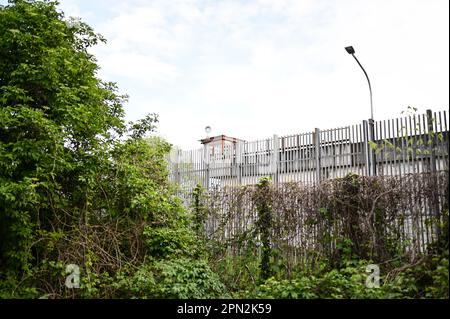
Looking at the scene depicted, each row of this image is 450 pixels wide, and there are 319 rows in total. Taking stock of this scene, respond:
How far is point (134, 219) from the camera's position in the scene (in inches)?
279

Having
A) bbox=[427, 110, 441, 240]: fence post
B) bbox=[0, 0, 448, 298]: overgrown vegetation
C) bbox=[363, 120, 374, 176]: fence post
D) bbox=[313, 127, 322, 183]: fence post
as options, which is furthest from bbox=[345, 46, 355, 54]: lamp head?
bbox=[0, 0, 448, 298]: overgrown vegetation

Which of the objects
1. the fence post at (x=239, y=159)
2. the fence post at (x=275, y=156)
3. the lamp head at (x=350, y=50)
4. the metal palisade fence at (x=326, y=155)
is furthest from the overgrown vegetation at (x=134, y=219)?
the lamp head at (x=350, y=50)

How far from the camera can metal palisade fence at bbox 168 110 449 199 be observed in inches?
253

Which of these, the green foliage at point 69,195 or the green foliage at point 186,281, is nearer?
the green foliage at point 186,281

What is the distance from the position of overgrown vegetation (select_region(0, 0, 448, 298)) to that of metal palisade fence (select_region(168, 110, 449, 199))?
0.69 m

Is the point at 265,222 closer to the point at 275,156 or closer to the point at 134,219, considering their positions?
the point at 134,219

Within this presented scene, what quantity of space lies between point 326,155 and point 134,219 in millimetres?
4689

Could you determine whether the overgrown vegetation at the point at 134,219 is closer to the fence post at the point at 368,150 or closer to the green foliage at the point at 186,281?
the green foliage at the point at 186,281

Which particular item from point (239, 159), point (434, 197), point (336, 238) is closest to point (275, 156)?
point (239, 159)

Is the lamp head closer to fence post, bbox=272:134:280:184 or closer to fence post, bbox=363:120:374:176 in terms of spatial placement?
fence post, bbox=363:120:374:176

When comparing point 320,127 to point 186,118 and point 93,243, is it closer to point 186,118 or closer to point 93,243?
point 186,118

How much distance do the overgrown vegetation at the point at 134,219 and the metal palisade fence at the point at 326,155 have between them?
69 centimetres

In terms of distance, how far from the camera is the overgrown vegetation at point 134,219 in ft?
18.5

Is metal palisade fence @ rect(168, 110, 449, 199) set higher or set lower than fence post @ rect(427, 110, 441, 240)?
higher
